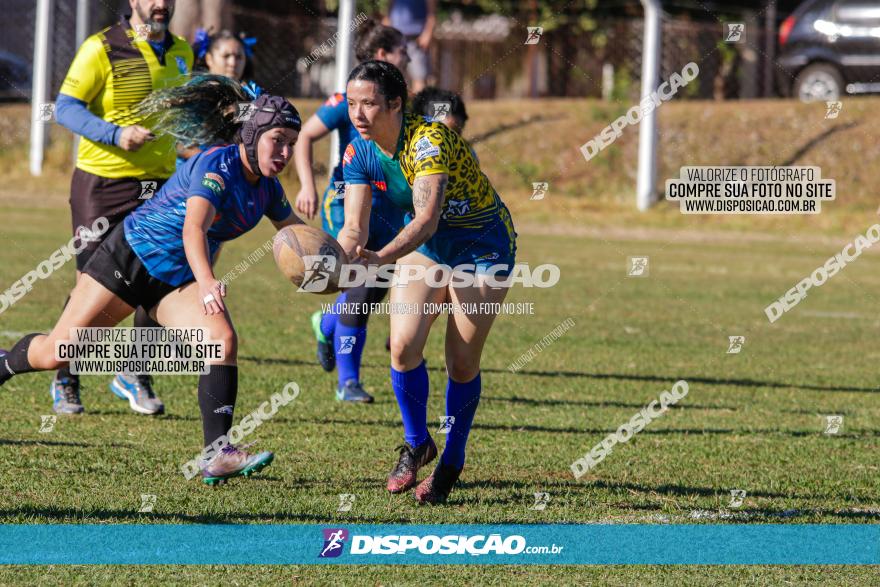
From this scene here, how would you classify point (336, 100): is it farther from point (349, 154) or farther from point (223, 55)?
point (349, 154)

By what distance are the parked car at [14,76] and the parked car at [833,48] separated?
1520cm

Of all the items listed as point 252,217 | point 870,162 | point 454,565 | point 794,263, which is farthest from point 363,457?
point 870,162

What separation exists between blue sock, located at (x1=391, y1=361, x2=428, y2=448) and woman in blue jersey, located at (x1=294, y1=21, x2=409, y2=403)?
6.60 ft

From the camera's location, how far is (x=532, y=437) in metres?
7.51

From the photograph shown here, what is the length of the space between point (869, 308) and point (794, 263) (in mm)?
3993

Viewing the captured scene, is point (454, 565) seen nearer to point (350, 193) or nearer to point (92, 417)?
point (350, 193)

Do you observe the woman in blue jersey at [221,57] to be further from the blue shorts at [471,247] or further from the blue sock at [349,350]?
the blue shorts at [471,247]

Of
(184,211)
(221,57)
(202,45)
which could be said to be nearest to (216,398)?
(184,211)

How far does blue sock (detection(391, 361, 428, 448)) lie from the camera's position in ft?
20.6

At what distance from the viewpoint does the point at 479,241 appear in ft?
19.9

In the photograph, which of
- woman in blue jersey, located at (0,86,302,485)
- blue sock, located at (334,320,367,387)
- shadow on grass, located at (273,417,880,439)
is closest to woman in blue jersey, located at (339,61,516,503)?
woman in blue jersey, located at (0,86,302,485)

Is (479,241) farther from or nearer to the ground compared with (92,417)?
farther from the ground

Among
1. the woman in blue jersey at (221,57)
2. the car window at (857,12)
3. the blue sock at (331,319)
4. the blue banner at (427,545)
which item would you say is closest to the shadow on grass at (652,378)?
the blue sock at (331,319)

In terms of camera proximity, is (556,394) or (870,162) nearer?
(556,394)
